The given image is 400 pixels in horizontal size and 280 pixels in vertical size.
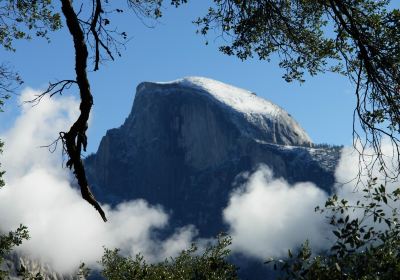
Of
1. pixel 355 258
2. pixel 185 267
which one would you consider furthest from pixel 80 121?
pixel 185 267

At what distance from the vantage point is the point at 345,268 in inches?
371

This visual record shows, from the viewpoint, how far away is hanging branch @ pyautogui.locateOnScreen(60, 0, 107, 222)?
8297 millimetres

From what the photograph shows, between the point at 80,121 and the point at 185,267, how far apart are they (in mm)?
14463

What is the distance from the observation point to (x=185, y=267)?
21922 millimetres

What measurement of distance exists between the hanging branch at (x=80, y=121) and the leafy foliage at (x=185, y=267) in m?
8.02

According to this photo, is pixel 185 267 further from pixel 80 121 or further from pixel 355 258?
pixel 80 121

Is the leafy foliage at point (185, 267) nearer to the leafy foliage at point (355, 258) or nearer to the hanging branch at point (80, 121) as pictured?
the leafy foliage at point (355, 258)

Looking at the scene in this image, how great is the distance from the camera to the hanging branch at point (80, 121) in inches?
327

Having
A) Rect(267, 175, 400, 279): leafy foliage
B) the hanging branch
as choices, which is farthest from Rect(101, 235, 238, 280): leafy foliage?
the hanging branch

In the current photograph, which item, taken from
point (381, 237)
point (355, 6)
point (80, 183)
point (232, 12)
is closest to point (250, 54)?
point (232, 12)

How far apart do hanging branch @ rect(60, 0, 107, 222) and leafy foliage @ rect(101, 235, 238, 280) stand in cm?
802

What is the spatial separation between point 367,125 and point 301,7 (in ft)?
14.3

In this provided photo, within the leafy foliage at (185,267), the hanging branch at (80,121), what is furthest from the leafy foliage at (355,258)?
the leafy foliage at (185,267)

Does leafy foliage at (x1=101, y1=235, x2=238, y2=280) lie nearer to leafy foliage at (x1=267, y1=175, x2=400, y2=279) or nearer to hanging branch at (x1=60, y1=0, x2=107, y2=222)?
leafy foliage at (x1=267, y1=175, x2=400, y2=279)
